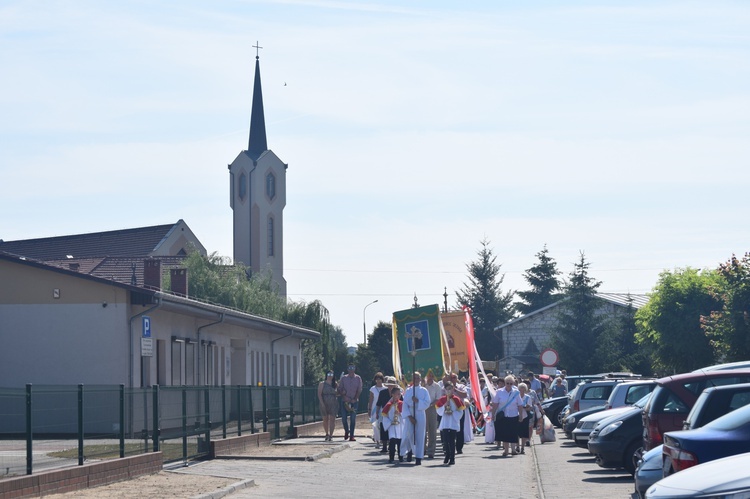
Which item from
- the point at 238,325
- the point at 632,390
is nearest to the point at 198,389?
the point at 632,390

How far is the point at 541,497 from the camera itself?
14742 mm

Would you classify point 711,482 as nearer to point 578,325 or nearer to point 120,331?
point 120,331

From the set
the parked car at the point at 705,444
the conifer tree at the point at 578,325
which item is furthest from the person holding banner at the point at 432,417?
the conifer tree at the point at 578,325

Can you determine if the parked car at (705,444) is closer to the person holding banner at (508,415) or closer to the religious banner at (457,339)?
the person holding banner at (508,415)

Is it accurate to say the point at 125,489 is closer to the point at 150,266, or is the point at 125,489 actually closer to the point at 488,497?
the point at 488,497

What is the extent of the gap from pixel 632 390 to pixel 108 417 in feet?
39.2

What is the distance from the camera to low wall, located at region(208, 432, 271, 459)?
21.4 m

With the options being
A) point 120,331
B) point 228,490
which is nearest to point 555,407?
point 120,331

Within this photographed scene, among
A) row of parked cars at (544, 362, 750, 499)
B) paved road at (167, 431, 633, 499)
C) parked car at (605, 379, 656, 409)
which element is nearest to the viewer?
row of parked cars at (544, 362, 750, 499)

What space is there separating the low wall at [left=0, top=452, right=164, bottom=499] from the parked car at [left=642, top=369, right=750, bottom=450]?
750cm

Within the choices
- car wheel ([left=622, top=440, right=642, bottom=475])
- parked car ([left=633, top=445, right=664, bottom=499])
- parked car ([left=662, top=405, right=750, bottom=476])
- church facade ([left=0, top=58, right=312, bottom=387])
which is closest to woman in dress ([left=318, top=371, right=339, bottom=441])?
church facade ([left=0, top=58, right=312, bottom=387])

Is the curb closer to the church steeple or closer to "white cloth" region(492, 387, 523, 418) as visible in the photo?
"white cloth" region(492, 387, 523, 418)

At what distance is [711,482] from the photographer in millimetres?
7828

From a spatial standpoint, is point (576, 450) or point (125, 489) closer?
point (125, 489)
